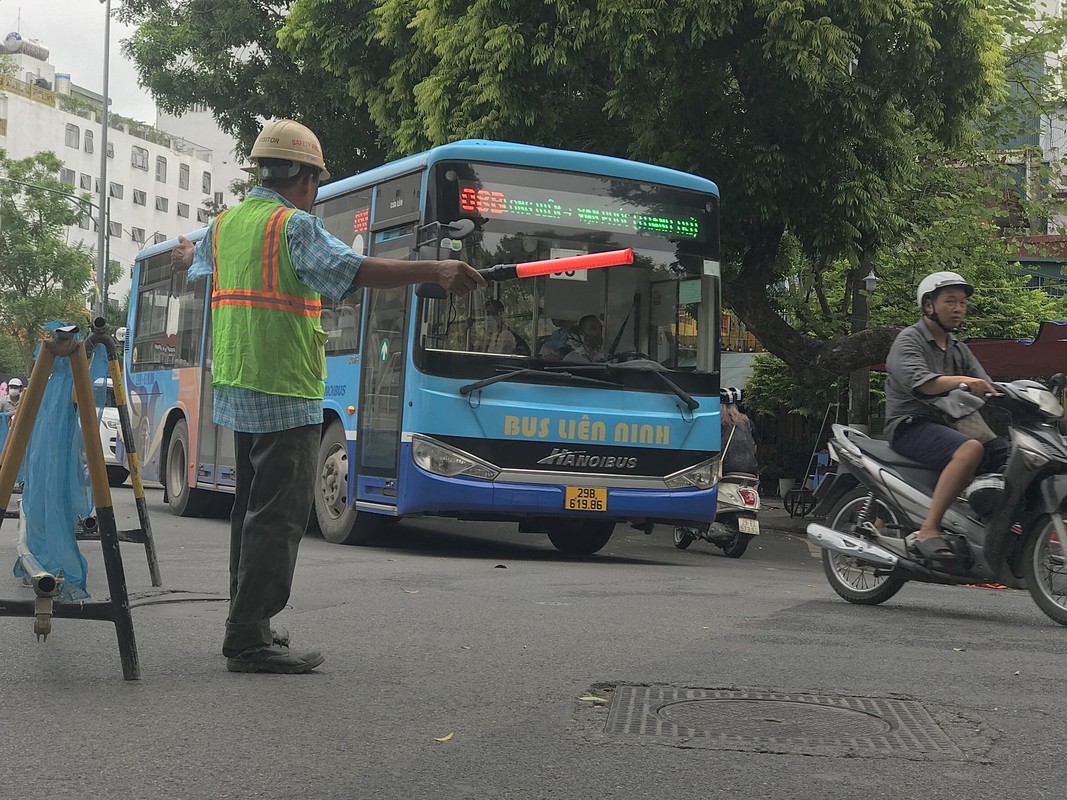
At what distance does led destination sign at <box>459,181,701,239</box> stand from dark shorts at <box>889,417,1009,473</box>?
412 centimetres

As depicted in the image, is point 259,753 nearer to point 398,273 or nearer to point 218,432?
point 398,273

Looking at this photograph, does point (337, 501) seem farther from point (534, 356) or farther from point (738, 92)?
Answer: point (738, 92)

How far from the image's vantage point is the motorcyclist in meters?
7.71

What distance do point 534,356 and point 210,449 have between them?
203 inches

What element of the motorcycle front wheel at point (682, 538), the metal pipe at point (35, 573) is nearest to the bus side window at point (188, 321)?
the motorcycle front wheel at point (682, 538)

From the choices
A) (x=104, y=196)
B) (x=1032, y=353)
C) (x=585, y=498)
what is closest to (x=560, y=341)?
(x=585, y=498)

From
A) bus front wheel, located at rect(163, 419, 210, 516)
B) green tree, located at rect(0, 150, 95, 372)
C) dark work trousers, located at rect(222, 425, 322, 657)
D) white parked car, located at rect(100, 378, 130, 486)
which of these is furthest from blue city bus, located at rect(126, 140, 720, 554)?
green tree, located at rect(0, 150, 95, 372)

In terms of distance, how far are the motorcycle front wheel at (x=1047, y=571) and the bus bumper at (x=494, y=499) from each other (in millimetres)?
4408

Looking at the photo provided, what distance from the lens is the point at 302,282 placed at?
5367 millimetres

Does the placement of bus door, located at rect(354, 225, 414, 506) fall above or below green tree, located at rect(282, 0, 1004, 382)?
below

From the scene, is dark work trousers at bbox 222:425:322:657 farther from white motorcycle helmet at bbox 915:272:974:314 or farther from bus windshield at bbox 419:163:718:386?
bus windshield at bbox 419:163:718:386

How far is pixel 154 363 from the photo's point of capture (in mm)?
17594

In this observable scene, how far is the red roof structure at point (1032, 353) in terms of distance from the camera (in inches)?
636

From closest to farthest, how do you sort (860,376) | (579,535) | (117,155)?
1. (579,535)
2. (860,376)
3. (117,155)
